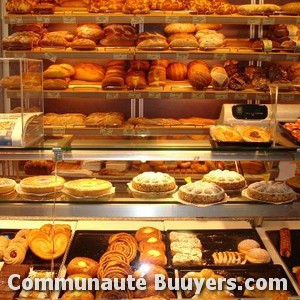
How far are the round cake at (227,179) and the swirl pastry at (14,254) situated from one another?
3.50 ft

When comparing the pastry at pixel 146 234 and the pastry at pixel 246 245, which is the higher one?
the pastry at pixel 146 234

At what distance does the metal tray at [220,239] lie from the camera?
9.46ft

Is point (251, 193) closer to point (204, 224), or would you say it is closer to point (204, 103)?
point (204, 224)

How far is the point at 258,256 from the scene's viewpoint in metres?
2.76

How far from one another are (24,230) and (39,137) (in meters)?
0.72

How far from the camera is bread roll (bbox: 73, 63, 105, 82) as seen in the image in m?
5.22

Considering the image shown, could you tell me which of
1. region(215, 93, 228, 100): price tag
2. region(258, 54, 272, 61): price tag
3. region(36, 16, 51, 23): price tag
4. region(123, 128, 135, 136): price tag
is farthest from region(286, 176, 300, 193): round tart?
region(36, 16, 51, 23): price tag

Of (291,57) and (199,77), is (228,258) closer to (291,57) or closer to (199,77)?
(199,77)

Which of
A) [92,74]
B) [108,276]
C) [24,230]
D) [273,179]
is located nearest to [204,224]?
[273,179]

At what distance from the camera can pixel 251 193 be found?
97.3 inches

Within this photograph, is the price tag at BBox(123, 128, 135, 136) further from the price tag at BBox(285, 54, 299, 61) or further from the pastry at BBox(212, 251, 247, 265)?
the pastry at BBox(212, 251, 247, 265)

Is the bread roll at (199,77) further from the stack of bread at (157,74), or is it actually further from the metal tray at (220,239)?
the metal tray at (220,239)

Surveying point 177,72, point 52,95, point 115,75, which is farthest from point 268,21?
point 52,95

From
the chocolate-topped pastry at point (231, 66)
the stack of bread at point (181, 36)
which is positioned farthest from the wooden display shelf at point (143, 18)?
the chocolate-topped pastry at point (231, 66)
